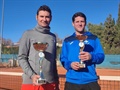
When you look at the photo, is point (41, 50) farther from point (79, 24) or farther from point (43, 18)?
point (79, 24)

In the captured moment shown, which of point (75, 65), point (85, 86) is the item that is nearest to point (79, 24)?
point (75, 65)

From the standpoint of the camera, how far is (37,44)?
9.95 ft

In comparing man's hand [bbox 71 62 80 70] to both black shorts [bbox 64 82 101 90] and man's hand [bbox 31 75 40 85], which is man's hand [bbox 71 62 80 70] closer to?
black shorts [bbox 64 82 101 90]

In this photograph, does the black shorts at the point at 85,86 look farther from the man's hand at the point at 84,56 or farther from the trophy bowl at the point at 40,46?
the trophy bowl at the point at 40,46

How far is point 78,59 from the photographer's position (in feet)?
10.5

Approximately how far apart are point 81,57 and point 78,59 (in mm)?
170

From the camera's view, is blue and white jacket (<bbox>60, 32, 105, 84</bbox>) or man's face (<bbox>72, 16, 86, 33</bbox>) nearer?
blue and white jacket (<bbox>60, 32, 105, 84</bbox>)

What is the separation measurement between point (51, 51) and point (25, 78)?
1.38 feet

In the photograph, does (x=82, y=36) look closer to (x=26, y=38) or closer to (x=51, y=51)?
(x=51, y=51)

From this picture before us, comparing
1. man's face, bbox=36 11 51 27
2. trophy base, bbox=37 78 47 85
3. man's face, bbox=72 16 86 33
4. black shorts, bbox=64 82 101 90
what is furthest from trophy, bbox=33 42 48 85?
man's face, bbox=72 16 86 33

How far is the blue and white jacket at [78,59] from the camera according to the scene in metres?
3.16

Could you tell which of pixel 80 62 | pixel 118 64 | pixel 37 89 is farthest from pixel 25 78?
pixel 118 64

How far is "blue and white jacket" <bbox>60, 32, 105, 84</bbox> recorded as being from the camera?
316cm

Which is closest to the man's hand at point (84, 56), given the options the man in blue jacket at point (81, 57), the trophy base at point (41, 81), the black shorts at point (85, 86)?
the man in blue jacket at point (81, 57)
